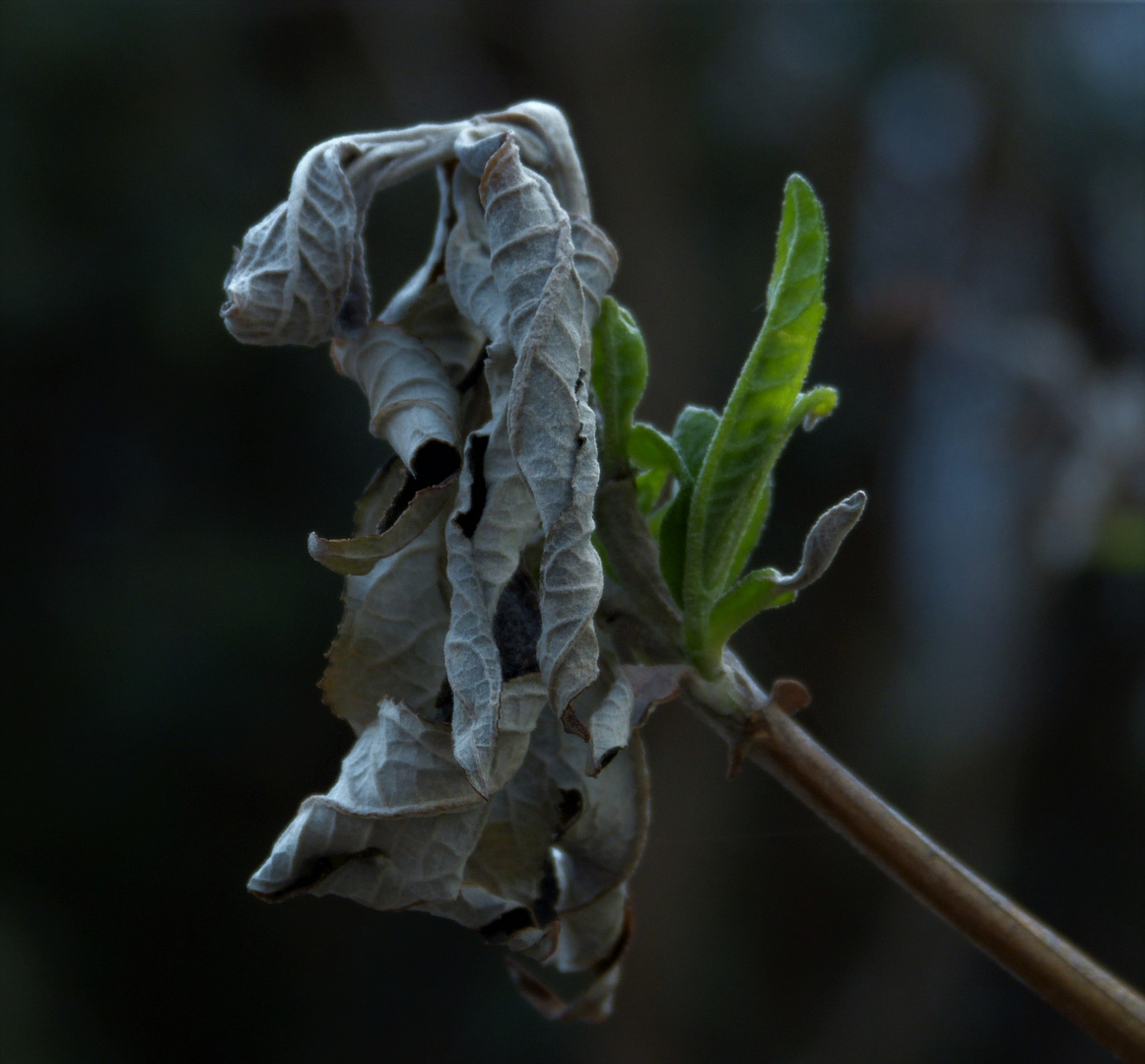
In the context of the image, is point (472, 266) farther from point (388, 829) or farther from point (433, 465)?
point (388, 829)

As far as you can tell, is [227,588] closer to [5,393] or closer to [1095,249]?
[5,393]

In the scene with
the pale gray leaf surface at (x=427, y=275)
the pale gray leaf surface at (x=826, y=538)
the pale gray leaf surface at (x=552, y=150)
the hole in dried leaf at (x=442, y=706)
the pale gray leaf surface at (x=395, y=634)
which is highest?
the pale gray leaf surface at (x=552, y=150)

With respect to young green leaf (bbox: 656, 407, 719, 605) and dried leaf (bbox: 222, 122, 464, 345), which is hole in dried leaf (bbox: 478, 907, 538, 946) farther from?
dried leaf (bbox: 222, 122, 464, 345)

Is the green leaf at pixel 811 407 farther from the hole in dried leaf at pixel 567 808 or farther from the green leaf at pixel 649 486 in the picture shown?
the hole in dried leaf at pixel 567 808

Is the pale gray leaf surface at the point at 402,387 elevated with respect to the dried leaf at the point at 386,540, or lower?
elevated

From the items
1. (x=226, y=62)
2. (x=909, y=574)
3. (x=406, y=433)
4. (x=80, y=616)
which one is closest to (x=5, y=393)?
(x=80, y=616)

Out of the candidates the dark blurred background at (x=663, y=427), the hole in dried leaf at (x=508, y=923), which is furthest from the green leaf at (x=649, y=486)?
the dark blurred background at (x=663, y=427)
